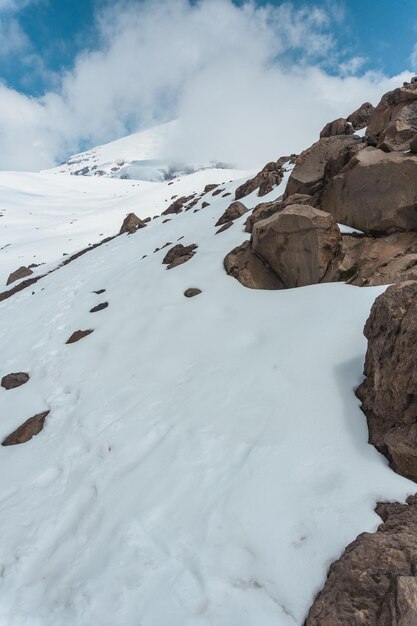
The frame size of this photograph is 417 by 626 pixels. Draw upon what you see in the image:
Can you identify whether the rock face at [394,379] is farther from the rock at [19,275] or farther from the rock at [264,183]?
the rock at [19,275]

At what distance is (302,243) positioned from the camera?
10.2 meters

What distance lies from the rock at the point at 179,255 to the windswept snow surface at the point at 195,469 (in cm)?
493

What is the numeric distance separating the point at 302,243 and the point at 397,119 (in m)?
6.22

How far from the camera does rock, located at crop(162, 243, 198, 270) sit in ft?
52.1

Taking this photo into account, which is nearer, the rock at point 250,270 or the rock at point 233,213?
the rock at point 250,270

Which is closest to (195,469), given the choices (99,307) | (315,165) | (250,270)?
(250,270)

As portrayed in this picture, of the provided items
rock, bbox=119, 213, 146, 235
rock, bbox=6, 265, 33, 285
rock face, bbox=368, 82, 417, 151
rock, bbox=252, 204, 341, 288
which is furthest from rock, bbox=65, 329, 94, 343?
rock, bbox=119, 213, 146, 235

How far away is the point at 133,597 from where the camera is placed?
164 inches

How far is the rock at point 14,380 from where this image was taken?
10.2m

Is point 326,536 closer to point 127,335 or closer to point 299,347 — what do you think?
point 299,347

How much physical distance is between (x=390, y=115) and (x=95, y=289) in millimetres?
14686

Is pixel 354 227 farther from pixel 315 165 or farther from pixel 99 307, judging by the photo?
pixel 99 307

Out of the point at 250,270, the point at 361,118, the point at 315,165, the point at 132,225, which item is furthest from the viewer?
the point at 132,225

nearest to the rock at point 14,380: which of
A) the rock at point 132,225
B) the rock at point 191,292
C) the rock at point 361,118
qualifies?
the rock at point 191,292
